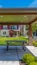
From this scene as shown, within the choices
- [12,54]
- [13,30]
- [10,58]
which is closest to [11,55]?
[12,54]

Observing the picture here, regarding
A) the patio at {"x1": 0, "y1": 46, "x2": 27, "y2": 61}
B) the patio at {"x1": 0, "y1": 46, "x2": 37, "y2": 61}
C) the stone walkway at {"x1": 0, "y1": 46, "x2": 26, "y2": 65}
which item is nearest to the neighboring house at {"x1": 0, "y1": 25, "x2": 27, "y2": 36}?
the patio at {"x1": 0, "y1": 46, "x2": 37, "y2": 61}

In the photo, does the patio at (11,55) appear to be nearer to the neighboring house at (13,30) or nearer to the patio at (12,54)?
the patio at (12,54)

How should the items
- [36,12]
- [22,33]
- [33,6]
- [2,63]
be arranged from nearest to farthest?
[33,6]
[36,12]
[2,63]
[22,33]

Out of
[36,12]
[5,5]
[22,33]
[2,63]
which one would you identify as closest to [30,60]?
[2,63]

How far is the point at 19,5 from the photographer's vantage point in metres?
6.68

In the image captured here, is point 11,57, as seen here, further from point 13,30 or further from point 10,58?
point 13,30

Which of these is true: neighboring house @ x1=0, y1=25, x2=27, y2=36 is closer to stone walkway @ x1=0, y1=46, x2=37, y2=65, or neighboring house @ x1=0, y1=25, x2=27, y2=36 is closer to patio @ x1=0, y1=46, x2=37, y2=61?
patio @ x1=0, y1=46, x2=37, y2=61

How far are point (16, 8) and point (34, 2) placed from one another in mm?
813

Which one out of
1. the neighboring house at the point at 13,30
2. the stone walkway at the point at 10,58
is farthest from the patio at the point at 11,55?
the neighboring house at the point at 13,30

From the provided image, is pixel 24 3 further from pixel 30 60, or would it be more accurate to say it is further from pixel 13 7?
pixel 30 60

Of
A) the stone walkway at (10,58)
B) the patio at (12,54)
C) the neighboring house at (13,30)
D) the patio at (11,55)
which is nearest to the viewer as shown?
the stone walkway at (10,58)

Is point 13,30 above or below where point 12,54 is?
above

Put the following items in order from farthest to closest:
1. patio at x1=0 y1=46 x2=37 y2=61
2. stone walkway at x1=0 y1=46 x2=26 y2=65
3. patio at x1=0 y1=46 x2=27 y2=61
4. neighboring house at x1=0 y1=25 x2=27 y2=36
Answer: neighboring house at x1=0 y1=25 x2=27 y2=36 < patio at x1=0 y1=46 x2=37 y2=61 < patio at x1=0 y1=46 x2=27 y2=61 < stone walkway at x1=0 y1=46 x2=26 y2=65

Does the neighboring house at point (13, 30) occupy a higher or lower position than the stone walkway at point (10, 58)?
higher
